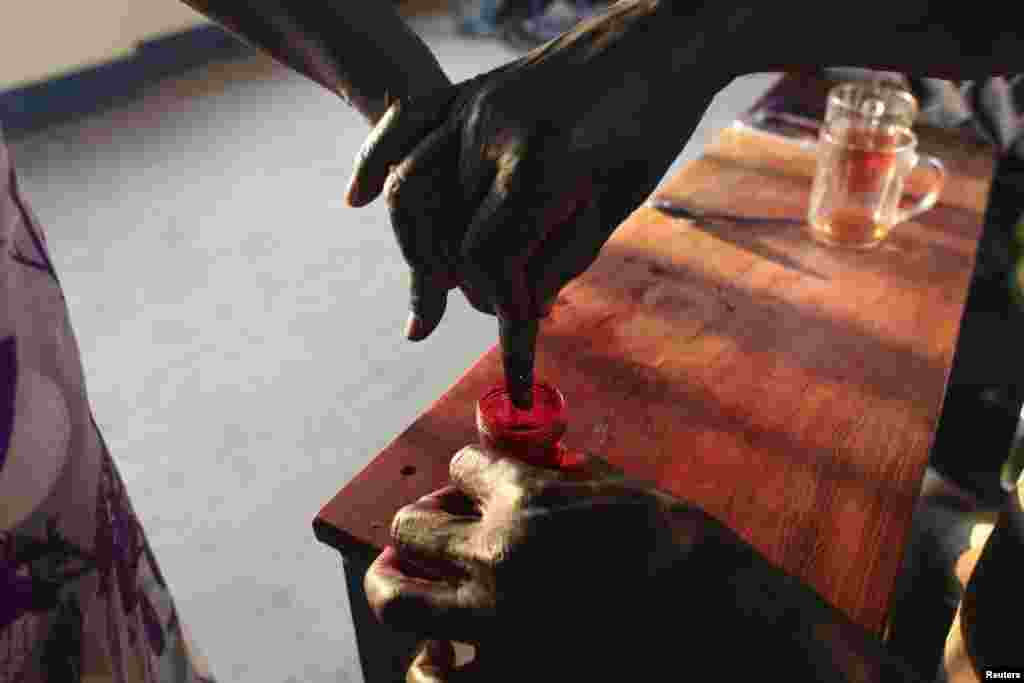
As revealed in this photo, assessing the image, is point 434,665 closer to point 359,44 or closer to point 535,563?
point 535,563

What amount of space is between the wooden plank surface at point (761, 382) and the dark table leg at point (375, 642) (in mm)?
56

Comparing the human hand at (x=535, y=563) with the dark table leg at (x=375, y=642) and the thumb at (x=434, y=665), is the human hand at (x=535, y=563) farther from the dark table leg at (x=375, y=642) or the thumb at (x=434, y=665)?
the dark table leg at (x=375, y=642)

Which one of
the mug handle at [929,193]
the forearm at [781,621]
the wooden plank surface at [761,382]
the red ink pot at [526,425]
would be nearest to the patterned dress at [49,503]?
the wooden plank surface at [761,382]

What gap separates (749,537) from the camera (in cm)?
55

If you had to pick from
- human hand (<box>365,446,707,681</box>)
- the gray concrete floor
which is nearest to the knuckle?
human hand (<box>365,446,707,681</box>)

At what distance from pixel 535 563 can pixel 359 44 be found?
0.29 meters

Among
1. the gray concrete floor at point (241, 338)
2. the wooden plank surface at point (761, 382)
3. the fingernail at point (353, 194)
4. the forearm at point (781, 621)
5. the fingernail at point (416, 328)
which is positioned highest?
the fingernail at point (353, 194)

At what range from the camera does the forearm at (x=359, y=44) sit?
49 cm

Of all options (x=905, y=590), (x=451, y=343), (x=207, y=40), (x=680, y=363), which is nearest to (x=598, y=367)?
(x=680, y=363)

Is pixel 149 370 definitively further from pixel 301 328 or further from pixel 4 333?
pixel 4 333

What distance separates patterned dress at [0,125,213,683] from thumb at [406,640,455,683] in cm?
21

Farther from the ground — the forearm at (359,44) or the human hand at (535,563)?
the forearm at (359,44)

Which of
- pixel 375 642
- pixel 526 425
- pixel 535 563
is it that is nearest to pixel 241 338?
pixel 375 642

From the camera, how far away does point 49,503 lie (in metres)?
0.51
